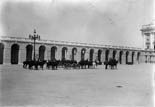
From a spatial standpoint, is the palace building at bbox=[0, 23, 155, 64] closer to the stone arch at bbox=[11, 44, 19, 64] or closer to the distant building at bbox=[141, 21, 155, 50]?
the stone arch at bbox=[11, 44, 19, 64]

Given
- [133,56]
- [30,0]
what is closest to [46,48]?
[133,56]

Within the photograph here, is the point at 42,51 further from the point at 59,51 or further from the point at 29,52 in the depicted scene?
the point at 59,51

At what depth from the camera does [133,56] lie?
2704 inches

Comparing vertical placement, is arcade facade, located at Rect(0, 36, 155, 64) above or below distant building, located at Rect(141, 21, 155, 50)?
below

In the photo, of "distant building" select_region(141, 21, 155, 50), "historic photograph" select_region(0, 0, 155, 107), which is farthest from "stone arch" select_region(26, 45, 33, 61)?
"distant building" select_region(141, 21, 155, 50)

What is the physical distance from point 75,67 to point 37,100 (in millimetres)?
23972

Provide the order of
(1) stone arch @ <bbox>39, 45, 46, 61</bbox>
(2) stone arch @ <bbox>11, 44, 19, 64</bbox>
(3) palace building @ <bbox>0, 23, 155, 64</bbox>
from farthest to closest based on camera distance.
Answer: (1) stone arch @ <bbox>39, 45, 46, 61</bbox>, (2) stone arch @ <bbox>11, 44, 19, 64</bbox>, (3) palace building @ <bbox>0, 23, 155, 64</bbox>

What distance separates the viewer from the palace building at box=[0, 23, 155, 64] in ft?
140

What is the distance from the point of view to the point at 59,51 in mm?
50406

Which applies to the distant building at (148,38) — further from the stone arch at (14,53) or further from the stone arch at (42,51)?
the stone arch at (14,53)

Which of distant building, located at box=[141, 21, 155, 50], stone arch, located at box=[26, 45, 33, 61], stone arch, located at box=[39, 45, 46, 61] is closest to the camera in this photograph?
stone arch, located at box=[26, 45, 33, 61]

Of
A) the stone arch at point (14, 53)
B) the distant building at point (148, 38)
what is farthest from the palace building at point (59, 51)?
the distant building at point (148, 38)

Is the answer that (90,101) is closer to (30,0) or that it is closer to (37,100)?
(37,100)

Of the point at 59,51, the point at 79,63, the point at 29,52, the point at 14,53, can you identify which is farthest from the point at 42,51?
the point at 79,63
